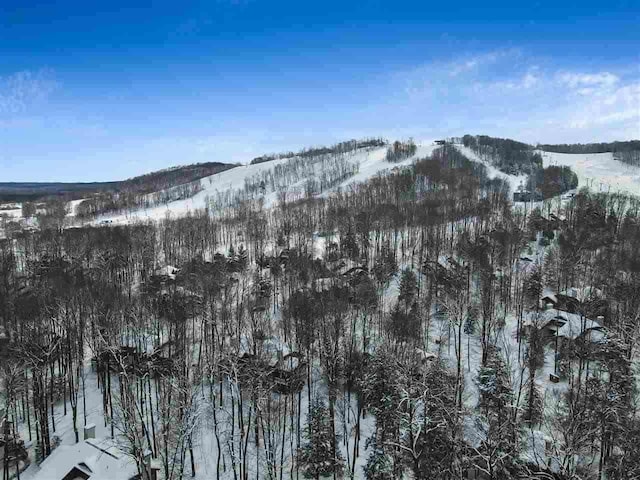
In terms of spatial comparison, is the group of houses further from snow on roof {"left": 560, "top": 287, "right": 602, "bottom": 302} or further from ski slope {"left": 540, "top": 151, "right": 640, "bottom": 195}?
ski slope {"left": 540, "top": 151, "right": 640, "bottom": 195}

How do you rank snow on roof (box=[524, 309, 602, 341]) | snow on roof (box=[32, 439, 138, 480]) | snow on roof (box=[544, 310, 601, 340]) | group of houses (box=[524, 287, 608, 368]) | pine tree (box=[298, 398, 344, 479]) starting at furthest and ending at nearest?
snow on roof (box=[524, 309, 602, 341]), snow on roof (box=[544, 310, 601, 340]), group of houses (box=[524, 287, 608, 368]), pine tree (box=[298, 398, 344, 479]), snow on roof (box=[32, 439, 138, 480])

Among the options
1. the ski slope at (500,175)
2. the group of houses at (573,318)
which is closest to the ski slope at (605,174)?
the ski slope at (500,175)

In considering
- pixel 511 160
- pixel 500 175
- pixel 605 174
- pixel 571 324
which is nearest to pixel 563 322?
pixel 571 324

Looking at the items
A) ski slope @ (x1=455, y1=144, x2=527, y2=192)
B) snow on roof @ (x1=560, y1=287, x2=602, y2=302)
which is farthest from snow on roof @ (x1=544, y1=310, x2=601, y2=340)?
ski slope @ (x1=455, y1=144, x2=527, y2=192)

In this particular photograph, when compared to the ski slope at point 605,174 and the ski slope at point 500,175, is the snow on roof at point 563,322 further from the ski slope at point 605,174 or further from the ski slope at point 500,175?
the ski slope at point 500,175

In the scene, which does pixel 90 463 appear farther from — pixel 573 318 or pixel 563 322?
pixel 573 318

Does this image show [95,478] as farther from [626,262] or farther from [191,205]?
[191,205]
